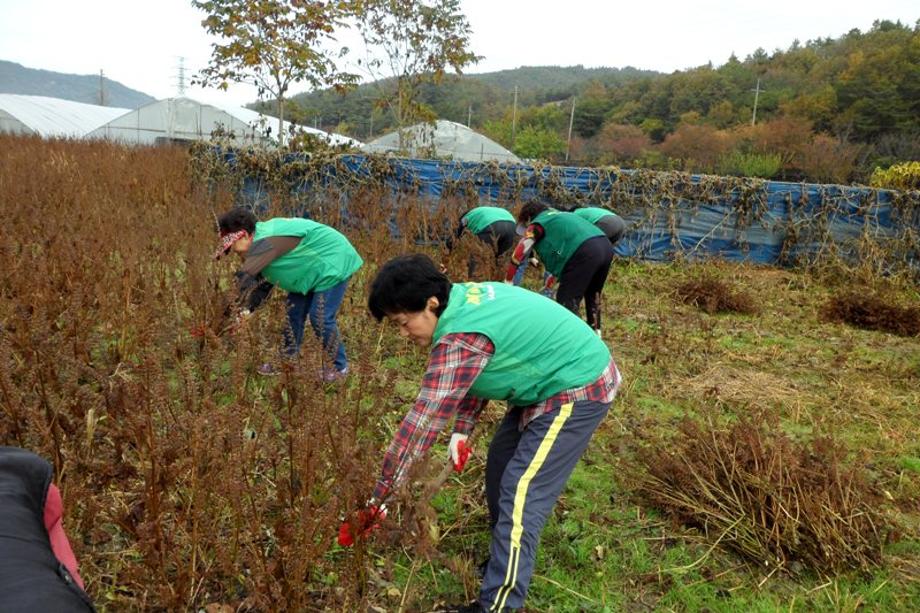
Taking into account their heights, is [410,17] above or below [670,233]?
above

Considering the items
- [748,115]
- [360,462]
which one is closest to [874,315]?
[360,462]

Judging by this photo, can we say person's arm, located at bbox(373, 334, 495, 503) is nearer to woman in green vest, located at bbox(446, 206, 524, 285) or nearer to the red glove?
the red glove

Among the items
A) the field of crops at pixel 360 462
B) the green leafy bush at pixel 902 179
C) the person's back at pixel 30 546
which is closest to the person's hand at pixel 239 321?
the field of crops at pixel 360 462

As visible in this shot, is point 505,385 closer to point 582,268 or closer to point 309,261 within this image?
point 309,261

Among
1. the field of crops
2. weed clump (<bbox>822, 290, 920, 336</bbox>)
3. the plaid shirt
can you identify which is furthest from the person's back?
weed clump (<bbox>822, 290, 920, 336</bbox>)

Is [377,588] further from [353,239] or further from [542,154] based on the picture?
[542,154]

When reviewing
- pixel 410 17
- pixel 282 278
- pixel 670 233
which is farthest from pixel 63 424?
pixel 410 17

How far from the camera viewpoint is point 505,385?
1933mm

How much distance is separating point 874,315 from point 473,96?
60.6m

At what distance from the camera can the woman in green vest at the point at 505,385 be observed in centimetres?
176

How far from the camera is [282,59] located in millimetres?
9672

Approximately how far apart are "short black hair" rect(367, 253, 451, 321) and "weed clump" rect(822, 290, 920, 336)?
609 cm

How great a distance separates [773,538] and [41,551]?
2510mm

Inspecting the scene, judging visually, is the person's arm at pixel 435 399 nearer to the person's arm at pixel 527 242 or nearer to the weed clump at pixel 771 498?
the weed clump at pixel 771 498
